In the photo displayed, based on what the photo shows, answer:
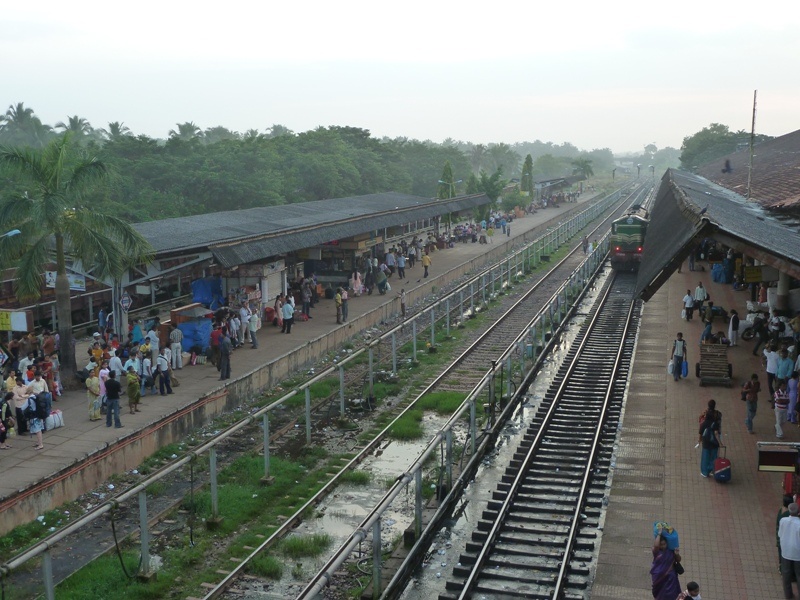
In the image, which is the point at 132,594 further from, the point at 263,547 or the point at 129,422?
the point at 129,422

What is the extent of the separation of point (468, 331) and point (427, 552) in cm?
1735

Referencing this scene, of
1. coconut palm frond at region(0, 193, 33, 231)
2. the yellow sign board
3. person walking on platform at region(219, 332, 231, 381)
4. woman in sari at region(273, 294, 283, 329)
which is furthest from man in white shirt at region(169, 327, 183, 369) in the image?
woman in sari at region(273, 294, 283, 329)

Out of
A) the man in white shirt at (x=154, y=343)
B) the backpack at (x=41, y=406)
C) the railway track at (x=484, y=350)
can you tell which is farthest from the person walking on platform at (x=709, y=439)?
the man in white shirt at (x=154, y=343)

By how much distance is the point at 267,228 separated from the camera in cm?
3072

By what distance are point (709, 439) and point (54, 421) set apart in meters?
12.4

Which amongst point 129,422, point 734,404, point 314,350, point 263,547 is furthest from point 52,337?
point 734,404

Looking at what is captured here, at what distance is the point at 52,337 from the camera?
21.4 metres

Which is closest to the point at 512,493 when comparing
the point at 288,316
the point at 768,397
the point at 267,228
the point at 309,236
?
the point at 768,397

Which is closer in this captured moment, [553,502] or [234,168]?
[553,502]

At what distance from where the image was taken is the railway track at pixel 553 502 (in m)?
11.9

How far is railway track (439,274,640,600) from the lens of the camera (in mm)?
11875

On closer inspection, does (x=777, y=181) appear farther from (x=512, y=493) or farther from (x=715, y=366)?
(x=512, y=493)

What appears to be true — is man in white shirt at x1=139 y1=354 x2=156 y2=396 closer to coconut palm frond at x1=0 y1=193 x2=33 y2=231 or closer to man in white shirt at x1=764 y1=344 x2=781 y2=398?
coconut palm frond at x1=0 y1=193 x2=33 y2=231

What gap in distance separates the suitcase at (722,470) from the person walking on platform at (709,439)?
0.25 metres
